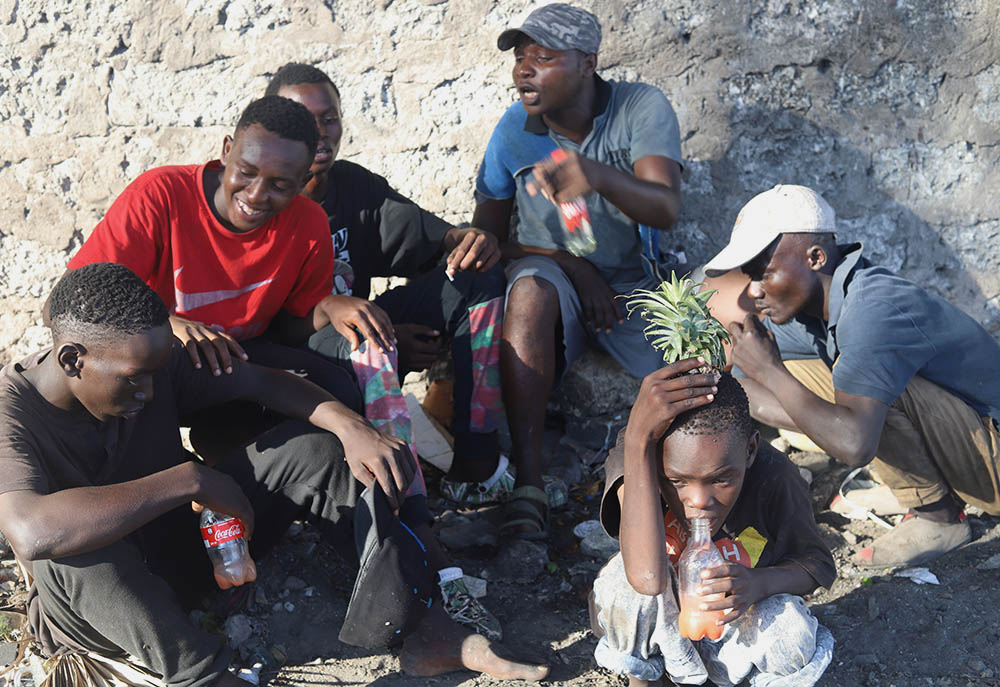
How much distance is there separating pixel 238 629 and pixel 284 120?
1640 millimetres

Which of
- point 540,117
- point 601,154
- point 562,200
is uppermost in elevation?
point 540,117

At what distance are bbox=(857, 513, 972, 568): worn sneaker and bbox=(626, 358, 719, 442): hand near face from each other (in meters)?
1.38

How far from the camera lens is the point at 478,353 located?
371 cm

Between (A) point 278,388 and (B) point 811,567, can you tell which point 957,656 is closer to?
(B) point 811,567

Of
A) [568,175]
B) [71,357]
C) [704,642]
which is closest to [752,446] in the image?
[704,642]

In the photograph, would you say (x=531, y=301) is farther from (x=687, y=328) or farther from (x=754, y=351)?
(x=687, y=328)

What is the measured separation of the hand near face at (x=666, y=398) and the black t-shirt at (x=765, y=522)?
0.20 metres

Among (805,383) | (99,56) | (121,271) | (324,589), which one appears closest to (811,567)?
(805,383)

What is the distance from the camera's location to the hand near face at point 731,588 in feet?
8.03

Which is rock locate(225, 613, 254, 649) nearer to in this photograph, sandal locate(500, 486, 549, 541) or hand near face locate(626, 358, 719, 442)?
sandal locate(500, 486, 549, 541)

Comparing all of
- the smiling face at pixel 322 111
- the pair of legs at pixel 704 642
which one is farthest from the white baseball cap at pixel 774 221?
the smiling face at pixel 322 111

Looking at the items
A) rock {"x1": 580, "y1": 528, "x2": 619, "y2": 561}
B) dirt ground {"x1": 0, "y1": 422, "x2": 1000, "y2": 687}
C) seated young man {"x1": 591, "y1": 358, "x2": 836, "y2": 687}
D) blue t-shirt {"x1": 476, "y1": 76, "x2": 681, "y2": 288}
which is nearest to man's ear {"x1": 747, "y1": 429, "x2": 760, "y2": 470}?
seated young man {"x1": 591, "y1": 358, "x2": 836, "y2": 687}

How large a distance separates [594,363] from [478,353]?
2.03 ft

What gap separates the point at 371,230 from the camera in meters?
4.01
